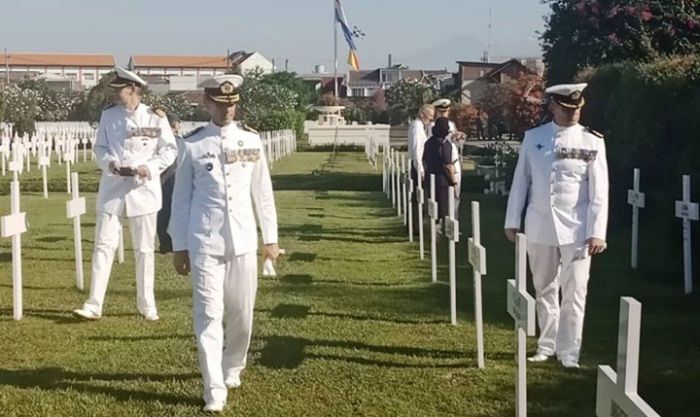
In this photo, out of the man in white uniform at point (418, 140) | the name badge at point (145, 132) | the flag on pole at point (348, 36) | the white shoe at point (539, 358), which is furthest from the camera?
the flag on pole at point (348, 36)

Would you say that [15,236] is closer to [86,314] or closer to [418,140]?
[86,314]

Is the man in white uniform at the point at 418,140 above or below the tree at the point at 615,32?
below

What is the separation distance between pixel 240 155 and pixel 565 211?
7.95 feet

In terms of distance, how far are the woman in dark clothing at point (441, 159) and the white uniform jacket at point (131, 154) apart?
5.18 m

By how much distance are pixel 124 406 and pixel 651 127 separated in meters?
10.5

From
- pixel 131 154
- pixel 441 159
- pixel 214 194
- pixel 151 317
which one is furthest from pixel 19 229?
pixel 441 159

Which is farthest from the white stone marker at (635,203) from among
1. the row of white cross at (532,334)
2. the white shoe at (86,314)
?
the white shoe at (86,314)

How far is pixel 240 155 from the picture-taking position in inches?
278

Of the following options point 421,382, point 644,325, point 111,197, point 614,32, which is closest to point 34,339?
point 111,197

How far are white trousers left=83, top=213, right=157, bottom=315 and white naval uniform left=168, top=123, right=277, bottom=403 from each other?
2.68 metres

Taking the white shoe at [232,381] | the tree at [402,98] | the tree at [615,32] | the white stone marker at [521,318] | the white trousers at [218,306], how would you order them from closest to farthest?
1. the white stone marker at [521,318]
2. the white trousers at [218,306]
3. the white shoe at [232,381]
4. the tree at [615,32]
5. the tree at [402,98]

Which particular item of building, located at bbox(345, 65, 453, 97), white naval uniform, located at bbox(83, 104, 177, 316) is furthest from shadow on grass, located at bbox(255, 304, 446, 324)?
building, located at bbox(345, 65, 453, 97)

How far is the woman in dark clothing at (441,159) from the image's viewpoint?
46.8 feet

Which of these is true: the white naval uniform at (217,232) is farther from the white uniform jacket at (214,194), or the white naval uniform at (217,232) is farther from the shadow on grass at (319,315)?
the shadow on grass at (319,315)
